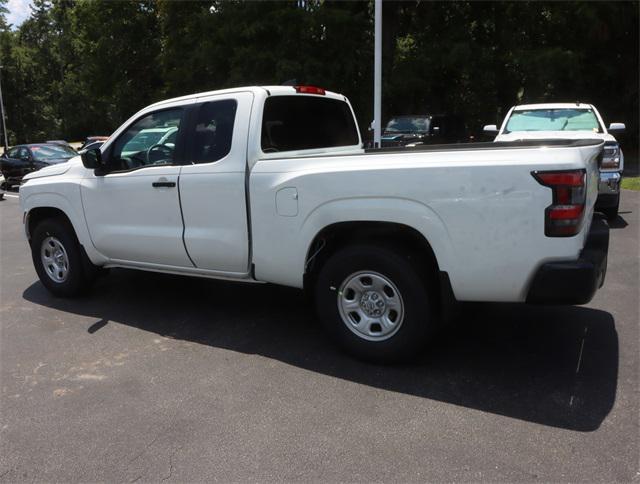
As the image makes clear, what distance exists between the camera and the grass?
12.6 meters

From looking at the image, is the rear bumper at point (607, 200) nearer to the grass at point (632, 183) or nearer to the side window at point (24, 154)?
the grass at point (632, 183)

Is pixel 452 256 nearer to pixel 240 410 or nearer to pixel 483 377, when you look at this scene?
pixel 483 377

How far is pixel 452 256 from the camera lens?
348 centimetres

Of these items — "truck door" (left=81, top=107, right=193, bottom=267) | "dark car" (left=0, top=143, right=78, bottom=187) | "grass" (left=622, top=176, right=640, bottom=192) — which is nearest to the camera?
"truck door" (left=81, top=107, right=193, bottom=267)

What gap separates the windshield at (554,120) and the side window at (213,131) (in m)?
7.11

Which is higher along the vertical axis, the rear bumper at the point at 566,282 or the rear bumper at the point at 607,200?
the rear bumper at the point at 566,282

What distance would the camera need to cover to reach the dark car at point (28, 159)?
16984mm

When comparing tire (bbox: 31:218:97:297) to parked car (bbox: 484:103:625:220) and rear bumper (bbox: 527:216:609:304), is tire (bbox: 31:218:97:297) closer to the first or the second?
rear bumper (bbox: 527:216:609:304)

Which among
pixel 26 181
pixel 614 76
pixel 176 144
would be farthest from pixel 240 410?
pixel 614 76

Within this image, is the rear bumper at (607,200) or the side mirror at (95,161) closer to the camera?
the side mirror at (95,161)

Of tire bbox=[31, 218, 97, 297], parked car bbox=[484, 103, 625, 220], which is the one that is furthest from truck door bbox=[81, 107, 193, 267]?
parked car bbox=[484, 103, 625, 220]

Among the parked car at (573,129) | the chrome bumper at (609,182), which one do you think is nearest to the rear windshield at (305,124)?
the parked car at (573,129)

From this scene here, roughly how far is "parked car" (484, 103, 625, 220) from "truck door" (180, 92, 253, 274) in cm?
579

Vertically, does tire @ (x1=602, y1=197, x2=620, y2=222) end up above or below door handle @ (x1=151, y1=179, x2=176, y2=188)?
below
